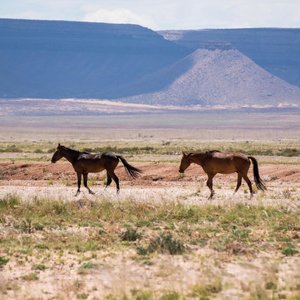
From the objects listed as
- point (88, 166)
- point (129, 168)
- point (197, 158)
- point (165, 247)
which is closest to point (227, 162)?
point (197, 158)

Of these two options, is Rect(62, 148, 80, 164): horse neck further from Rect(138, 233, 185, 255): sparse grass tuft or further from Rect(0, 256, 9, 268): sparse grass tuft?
Rect(0, 256, 9, 268): sparse grass tuft

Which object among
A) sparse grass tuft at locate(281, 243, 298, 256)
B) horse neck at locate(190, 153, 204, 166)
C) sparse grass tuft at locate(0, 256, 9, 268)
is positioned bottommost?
sparse grass tuft at locate(281, 243, 298, 256)

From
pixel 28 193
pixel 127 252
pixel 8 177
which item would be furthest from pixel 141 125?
pixel 127 252

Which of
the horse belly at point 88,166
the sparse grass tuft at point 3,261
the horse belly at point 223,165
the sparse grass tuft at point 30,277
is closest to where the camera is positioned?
the sparse grass tuft at point 30,277

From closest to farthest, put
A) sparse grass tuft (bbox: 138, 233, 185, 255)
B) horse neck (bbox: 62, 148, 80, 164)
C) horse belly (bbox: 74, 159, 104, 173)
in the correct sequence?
sparse grass tuft (bbox: 138, 233, 185, 255) → horse belly (bbox: 74, 159, 104, 173) → horse neck (bbox: 62, 148, 80, 164)

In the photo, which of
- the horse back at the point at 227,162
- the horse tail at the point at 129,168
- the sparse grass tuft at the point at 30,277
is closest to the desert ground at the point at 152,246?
the sparse grass tuft at the point at 30,277

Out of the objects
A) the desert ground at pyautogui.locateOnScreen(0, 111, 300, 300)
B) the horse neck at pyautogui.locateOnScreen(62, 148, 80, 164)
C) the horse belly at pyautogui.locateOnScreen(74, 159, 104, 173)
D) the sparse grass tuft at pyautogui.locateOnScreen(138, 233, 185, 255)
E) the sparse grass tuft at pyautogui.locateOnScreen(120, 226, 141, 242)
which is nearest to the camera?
the desert ground at pyautogui.locateOnScreen(0, 111, 300, 300)

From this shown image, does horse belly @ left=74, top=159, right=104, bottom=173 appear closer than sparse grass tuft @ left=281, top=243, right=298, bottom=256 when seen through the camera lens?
No

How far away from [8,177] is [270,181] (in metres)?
10.2

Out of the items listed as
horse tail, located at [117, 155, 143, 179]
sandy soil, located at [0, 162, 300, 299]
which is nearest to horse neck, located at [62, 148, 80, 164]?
horse tail, located at [117, 155, 143, 179]

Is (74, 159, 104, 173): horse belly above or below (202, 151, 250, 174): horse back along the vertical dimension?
below

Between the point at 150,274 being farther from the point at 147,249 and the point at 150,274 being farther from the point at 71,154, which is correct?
the point at 71,154

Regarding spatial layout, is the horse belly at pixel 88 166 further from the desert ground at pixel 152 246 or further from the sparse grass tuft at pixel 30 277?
the sparse grass tuft at pixel 30 277

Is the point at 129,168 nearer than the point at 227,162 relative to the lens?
No
